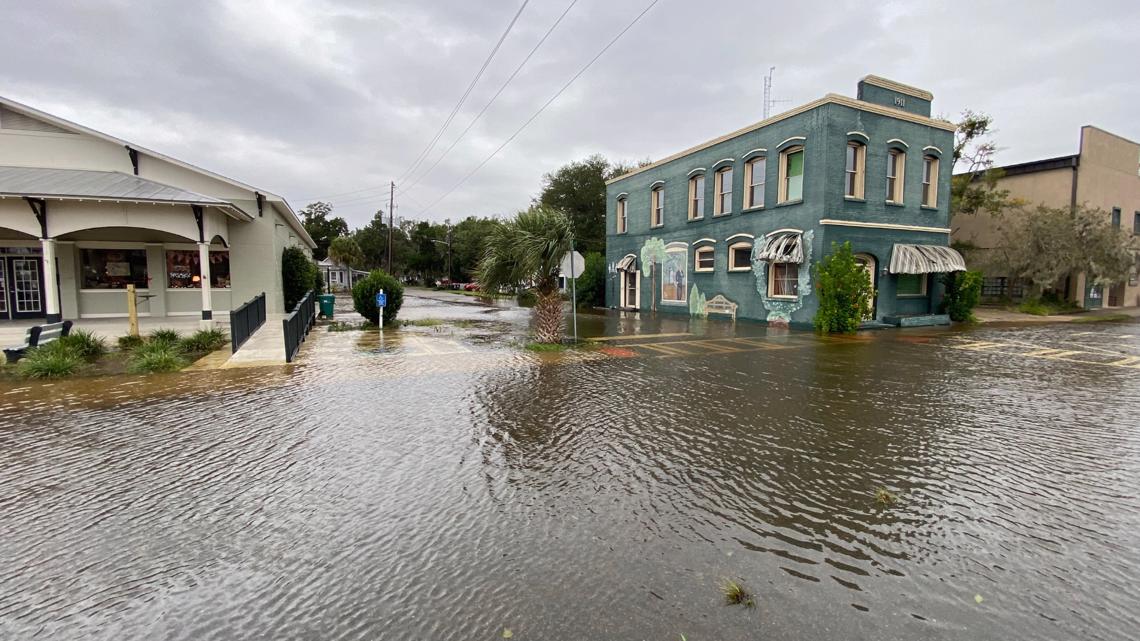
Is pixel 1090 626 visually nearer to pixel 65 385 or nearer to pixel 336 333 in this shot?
pixel 65 385

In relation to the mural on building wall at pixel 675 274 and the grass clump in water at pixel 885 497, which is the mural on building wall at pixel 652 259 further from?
the grass clump in water at pixel 885 497

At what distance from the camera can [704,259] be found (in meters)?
20.5

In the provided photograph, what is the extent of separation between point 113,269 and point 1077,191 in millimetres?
38589

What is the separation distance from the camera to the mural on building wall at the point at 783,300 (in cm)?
1605

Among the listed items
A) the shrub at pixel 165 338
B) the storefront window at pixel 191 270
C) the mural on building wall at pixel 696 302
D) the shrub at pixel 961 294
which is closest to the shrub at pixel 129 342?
the shrub at pixel 165 338

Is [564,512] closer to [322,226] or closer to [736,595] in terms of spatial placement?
[736,595]

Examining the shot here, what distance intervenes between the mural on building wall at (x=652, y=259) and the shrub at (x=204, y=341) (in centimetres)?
1639

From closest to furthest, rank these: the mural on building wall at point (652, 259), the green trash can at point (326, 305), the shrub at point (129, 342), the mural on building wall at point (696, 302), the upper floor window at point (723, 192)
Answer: the shrub at point (129, 342)
the upper floor window at point (723, 192)
the green trash can at point (326, 305)
the mural on building wall at point (696, 302)
the mural on building wall at point (652, 259)

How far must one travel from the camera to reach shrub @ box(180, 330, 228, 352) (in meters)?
11.0

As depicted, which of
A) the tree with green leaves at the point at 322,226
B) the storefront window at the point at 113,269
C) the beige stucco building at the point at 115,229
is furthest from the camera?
the tree with green leaves at the point at 322,226

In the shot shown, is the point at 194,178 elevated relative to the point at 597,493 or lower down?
elevated

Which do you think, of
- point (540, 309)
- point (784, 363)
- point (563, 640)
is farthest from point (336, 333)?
point (563, 640)

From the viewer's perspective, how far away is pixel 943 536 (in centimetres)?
338

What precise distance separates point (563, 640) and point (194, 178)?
61.5ft
